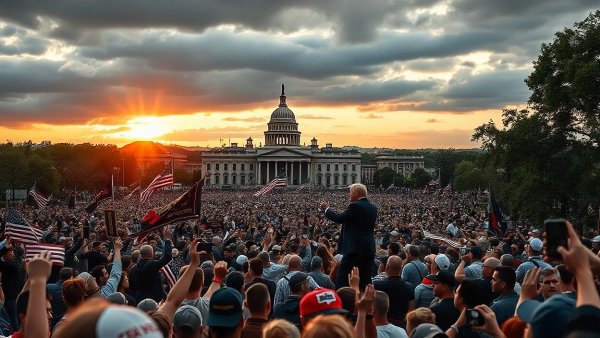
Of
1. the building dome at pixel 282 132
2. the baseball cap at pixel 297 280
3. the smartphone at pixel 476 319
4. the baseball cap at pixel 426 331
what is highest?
the building dome at pixel 282 132

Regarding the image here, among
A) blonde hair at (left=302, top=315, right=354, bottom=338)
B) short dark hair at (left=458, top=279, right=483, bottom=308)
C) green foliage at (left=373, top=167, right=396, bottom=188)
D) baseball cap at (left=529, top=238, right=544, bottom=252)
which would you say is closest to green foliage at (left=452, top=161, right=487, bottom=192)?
green foliage at (left=373, top=167, right=396, bottom=188)

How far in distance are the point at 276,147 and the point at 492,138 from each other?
12647 cm

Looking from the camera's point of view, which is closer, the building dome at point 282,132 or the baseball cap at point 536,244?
the baseball cap at point 536,244

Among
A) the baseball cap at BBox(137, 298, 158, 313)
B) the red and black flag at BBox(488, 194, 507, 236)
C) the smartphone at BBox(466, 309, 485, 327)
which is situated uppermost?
the smartphone at BBox(466, 309, 485, 327)

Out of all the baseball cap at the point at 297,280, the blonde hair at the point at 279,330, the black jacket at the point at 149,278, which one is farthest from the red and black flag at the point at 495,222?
the blonde hair at the point at 279,330

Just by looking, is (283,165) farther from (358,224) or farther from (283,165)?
(358,224)

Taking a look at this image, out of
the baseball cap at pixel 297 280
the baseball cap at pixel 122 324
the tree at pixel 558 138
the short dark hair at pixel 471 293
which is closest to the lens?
the baseball cap at pixel 122 324

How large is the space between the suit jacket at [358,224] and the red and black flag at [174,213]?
6370 mm

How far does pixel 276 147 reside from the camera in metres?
163

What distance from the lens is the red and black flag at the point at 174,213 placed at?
14.3m

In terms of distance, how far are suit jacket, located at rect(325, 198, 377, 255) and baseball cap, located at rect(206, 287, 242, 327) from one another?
3969mm

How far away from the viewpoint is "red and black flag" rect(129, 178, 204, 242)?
1430 cm

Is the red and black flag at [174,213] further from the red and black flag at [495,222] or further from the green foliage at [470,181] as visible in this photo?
→ the green foliage at [470,181]

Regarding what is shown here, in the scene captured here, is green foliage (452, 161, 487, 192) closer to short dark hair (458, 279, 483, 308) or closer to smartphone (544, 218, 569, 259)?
short dark hair (458, 279, 483, 308)
